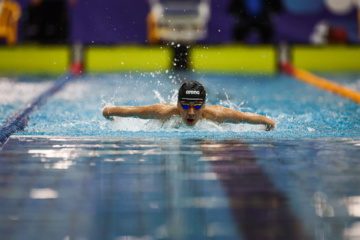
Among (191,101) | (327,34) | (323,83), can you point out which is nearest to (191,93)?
(191,101)

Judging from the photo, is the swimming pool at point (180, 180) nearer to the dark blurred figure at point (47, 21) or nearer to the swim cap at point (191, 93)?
the swim cap at point (191, 93)

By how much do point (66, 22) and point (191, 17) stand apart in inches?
97.7

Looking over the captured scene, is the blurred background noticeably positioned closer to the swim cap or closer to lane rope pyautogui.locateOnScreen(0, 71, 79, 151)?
lane rope pyautogui.locateOnScreen(0, 71, 79, 151)

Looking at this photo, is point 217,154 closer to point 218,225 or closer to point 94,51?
point 218,225

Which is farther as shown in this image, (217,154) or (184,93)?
(184,93)

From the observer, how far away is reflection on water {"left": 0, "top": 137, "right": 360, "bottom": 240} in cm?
204

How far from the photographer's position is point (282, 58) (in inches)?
396

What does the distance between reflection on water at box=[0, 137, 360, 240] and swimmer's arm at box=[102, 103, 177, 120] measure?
78 centimetres

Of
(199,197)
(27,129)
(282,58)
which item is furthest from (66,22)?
(199,197)

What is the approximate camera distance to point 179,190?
248cm

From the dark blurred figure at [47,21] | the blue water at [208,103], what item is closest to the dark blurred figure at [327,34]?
the blue water at [208,103]

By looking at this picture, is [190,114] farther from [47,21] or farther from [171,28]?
[47,21]

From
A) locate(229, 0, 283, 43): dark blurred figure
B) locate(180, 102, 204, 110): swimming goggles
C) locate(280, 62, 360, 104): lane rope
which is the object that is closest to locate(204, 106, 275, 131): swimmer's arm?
locate(180, 102, 204, 110): swimming goggles

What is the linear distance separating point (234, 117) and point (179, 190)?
1.91 meters
